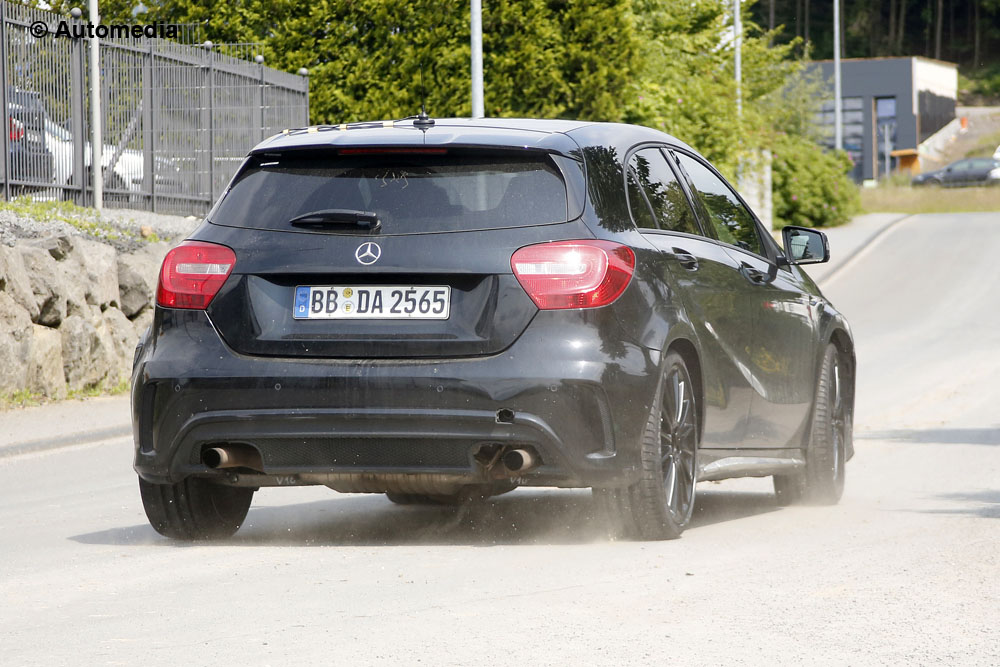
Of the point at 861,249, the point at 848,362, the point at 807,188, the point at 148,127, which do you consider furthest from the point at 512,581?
the point at 807,188

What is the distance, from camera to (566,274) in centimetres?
654

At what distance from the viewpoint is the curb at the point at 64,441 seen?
471 inches

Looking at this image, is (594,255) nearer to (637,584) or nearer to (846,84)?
(637,584)

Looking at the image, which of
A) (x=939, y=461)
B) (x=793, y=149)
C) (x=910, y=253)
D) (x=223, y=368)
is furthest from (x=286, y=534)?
(x=793, y=149)

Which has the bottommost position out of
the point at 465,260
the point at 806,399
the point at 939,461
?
the point at 939,461

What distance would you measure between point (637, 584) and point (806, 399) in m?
2.70

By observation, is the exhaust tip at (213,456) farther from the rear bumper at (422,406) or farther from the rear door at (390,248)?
the rear door at (390,248)

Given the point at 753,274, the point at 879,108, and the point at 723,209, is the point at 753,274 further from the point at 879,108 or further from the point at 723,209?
the point at 879,108

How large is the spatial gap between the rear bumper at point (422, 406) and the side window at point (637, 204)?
2.01 feet

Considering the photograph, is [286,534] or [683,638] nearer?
[683,638]

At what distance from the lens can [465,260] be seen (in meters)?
6.54

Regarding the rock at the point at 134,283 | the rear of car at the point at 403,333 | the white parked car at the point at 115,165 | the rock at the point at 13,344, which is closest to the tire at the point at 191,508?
the rear of car at the point at 403,333

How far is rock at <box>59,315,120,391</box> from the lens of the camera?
15195 millimetres

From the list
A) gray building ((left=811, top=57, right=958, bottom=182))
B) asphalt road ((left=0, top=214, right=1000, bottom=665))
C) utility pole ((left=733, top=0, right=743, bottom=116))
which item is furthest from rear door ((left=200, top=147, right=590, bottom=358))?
gray building ((left=811, top=57, right=958, bottom=182))
